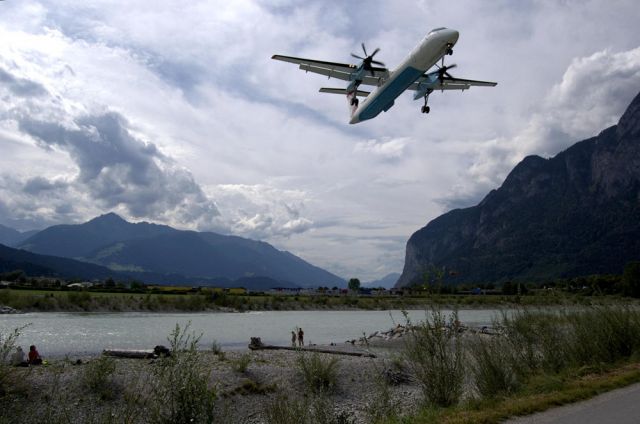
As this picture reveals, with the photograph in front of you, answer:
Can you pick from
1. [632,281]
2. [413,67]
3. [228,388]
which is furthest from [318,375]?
[632,281]

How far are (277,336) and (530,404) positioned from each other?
42.2 metres

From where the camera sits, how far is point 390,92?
31797 mm

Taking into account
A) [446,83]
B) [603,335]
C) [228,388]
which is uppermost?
[446,83]

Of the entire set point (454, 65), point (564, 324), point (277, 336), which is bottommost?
point (277, 336)

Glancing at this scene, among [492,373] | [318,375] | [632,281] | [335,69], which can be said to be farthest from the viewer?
[632,281]

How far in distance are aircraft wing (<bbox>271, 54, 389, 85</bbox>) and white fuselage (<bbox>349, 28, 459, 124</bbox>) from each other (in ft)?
10.1

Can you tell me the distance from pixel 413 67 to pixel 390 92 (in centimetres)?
308

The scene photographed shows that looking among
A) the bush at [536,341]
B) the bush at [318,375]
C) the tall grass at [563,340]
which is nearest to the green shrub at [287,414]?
the tall grass at [563,340]

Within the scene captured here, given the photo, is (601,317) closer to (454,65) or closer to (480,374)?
(480,374)

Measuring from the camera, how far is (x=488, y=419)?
9641 mm

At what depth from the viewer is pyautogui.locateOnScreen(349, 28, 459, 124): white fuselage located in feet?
90.2

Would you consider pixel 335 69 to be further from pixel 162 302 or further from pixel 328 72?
pixel 162 302

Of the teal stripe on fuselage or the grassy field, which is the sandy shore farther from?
the grassy field

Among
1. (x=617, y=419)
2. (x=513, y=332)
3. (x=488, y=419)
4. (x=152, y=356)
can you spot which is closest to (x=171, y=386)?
(x=488, y=419)
